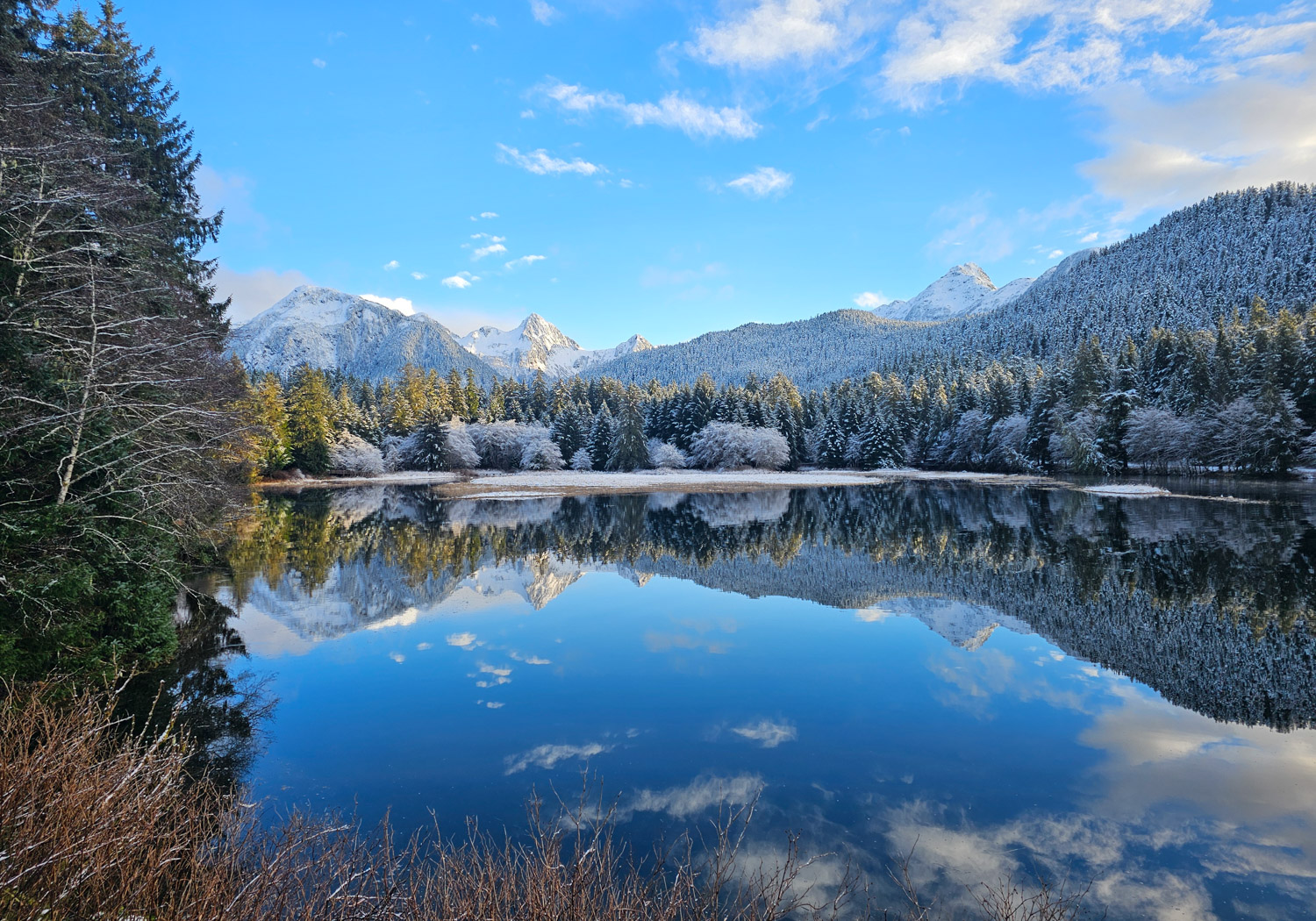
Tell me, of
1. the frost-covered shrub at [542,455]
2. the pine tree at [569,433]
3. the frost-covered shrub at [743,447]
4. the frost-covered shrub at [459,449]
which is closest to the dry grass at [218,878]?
the frost-covered shrub at [743,447]

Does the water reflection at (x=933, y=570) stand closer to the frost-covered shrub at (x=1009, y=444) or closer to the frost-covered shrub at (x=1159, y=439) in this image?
the frost-covered shrub at (x=1159, y=439)

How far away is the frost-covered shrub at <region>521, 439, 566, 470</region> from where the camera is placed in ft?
242

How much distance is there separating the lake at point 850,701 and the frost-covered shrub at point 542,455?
51.7 metres

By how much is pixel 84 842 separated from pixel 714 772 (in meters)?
5.78

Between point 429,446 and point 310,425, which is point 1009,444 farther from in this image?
point 310,425

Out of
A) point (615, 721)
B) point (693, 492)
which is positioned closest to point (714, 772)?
point (615, 721)

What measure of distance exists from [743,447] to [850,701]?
204 feet

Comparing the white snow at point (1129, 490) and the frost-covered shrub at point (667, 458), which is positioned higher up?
the frost-covered shrub at point (667, 458)

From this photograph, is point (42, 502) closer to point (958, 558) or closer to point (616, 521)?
point (958, 558)

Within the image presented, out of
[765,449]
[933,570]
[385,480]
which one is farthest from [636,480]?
[933,570]

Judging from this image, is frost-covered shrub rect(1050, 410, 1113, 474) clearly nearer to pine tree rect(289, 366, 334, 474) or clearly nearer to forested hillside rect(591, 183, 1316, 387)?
forested hillside rect(591, 183, 1316, 387)

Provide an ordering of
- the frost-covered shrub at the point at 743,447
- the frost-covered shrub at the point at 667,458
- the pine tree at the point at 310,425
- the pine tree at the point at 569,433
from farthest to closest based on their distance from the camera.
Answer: the pine tree at the point at 569,433 < the frost-covered shrub at the point at 667,458 < the frost-covered shrub at the point at 743,447 < the pine tree at the point at 310,425

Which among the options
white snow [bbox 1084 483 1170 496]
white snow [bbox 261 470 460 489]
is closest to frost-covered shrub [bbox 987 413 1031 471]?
white snow [bbox 1084 483 1170 496]

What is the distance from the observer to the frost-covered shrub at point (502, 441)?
7656 cm
